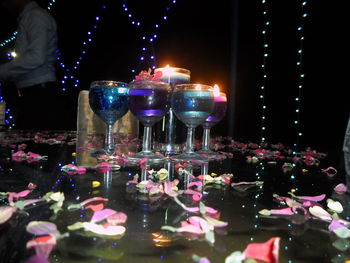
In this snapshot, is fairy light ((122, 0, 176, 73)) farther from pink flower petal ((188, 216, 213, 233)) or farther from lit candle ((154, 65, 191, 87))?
pink flower petal ((188, 216, 213, 233))

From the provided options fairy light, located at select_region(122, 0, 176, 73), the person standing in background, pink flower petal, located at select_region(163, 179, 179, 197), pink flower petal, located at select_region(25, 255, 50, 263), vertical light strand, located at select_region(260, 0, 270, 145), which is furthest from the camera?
fairy light, located at select_region(122, 0, 176, 73)

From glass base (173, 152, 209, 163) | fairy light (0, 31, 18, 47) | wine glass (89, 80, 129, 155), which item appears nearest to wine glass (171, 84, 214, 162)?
glass base (173, 152, 209, 163)

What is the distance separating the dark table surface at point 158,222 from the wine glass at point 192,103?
23cm

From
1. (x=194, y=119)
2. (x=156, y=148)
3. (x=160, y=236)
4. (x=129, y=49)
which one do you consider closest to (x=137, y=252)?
(x=160, y=236)

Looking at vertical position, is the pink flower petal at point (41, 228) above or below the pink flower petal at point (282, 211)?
above

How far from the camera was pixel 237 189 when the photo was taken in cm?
58

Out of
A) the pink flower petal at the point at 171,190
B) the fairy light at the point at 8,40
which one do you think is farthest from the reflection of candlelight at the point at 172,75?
the fairy light at the point at 8,40

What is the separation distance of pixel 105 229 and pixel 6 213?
0.42 feet

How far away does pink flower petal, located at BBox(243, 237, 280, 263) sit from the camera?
0.91ft

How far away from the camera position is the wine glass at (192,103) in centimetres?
87

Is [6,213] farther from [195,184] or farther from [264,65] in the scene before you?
[264,65]

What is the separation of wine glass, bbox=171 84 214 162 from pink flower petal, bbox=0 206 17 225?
0.56m

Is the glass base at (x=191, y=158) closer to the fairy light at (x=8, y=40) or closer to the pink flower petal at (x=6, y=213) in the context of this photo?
the pink flower petal at (x=6, y=213)

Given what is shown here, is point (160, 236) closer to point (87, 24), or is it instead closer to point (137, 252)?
point (137, 252)
